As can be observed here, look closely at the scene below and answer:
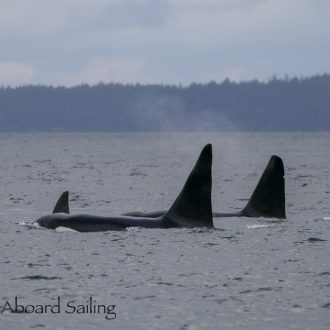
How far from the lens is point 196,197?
26344mm

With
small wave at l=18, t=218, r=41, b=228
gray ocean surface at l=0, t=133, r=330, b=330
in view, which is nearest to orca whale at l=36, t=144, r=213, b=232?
gray ocean surface at l=0, t=133, r=330, b=330

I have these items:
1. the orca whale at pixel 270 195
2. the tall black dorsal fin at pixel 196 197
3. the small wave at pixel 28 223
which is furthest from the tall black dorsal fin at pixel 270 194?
the small wave at pixel 28 223

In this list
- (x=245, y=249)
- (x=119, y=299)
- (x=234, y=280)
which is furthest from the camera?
(x=245, y=249)

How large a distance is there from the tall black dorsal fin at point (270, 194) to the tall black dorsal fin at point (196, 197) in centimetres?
472

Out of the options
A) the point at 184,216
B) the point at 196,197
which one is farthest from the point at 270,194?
the point at 196,197

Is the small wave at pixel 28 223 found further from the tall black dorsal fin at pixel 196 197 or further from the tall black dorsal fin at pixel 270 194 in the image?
the tall black dorsal fin at pixel 270 194

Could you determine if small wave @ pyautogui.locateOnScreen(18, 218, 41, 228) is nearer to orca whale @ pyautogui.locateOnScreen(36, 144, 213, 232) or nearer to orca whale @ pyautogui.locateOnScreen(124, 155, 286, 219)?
orca whale @ pyautogui.locateOnScreen(36, 144, 213, 232)

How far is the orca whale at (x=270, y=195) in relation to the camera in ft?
103

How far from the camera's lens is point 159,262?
2234cm

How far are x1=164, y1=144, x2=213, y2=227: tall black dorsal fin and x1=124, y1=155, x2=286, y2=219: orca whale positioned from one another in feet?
14.0

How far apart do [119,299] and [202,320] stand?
81.1 inches

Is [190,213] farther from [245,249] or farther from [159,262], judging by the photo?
[159,262]

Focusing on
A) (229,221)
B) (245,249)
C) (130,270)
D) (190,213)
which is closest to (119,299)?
(130,270)

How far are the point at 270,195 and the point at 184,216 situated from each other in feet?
17.6
